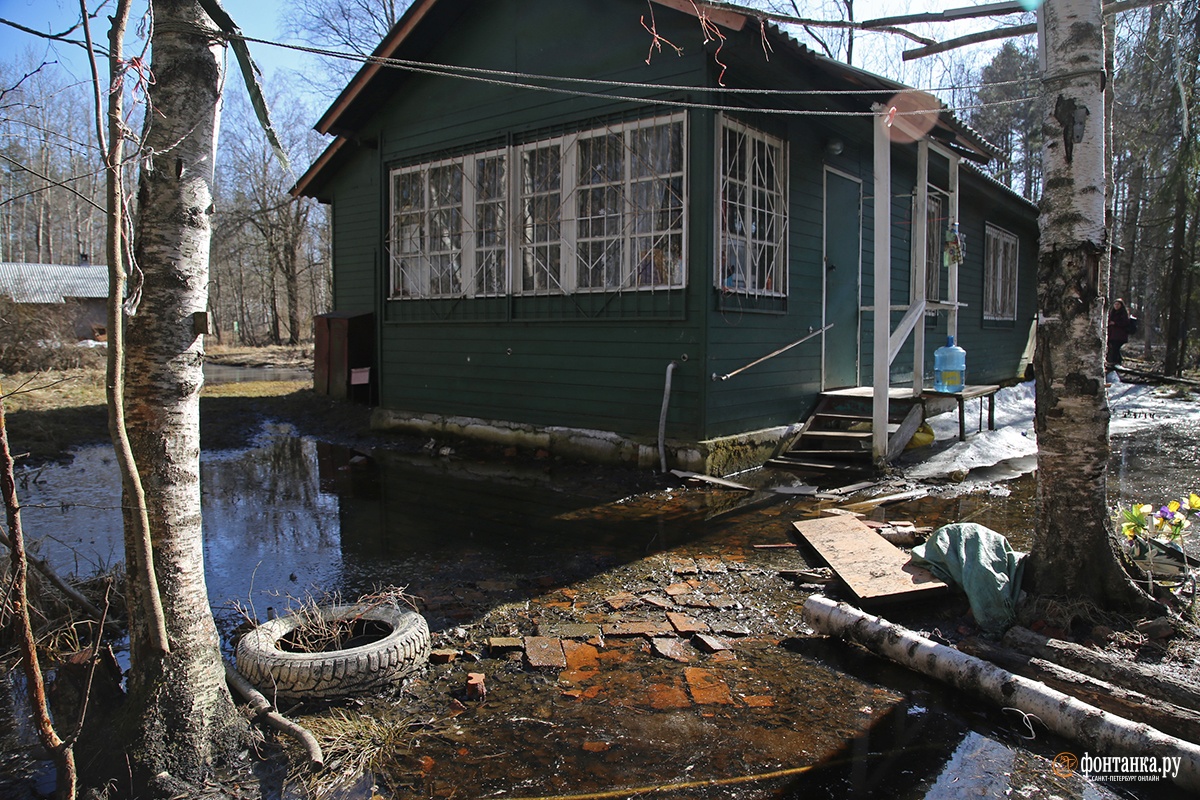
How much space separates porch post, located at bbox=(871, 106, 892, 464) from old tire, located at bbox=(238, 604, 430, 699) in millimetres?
6053

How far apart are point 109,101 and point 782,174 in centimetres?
763

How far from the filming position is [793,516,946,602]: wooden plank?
411 centimetres

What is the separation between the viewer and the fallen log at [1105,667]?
2965mm

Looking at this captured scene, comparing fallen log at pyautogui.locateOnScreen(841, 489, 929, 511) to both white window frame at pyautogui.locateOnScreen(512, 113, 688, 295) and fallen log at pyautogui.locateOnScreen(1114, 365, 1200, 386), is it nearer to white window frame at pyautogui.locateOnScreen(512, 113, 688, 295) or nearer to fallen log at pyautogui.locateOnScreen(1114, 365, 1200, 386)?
white window frame at pyautogui.locateOnScreen(512, 113, 688, 295)

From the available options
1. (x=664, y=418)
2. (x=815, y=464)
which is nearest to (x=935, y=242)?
(x=815, y=464)

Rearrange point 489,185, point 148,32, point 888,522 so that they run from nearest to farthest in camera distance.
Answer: point 148,32
point 888,522
point 489,185

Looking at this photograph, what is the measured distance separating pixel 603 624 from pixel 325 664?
1.52 m

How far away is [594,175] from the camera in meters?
8.45

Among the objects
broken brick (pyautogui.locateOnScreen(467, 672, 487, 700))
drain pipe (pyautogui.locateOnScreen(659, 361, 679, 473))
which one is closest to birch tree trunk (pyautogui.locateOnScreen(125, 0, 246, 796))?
broken brick (pyautogui.locateOnScreen(467, 672, 487, 700))

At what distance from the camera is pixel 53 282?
36.0m

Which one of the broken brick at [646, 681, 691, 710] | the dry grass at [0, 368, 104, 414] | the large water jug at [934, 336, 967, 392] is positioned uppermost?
the large water jug at [934, 336, 967, 392]

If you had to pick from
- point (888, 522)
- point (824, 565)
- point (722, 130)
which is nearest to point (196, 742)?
point (824, 565)

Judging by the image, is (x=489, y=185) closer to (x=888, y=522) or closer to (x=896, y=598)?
(x=888, y=522)

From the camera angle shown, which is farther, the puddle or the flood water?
the puddle
